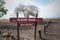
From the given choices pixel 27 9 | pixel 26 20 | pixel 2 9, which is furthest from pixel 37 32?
pixel 2 9

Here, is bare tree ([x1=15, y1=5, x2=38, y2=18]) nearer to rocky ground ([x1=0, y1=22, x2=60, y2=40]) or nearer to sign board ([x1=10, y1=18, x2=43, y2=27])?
sign board ([x1=10, y1=18, x2=43, y2=27])

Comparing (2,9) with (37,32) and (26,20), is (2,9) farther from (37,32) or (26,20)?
(37,32)

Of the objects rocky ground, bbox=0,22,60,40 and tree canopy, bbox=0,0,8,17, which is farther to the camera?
tree canopy, bbox=0,0,8,17

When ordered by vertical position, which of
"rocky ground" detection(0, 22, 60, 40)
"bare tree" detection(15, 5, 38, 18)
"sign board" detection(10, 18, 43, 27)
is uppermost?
"bare tree" detection(15, 5, 38, 18)

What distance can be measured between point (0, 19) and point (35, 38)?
67 centimetres

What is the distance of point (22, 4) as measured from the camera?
2.37 m

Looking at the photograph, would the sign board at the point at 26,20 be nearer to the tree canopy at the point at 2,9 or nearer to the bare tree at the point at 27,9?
the bare tree at the point at 27,9

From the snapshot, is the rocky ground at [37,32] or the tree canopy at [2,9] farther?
the tree canopy at [2,9]

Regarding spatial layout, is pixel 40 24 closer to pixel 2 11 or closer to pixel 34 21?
pixel 34 21

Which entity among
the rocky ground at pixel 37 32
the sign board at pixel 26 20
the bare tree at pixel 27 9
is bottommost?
the rocky ground at pixel 37 32

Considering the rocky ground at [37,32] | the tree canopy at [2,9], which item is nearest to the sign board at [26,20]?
the rocky ground at [37,32]

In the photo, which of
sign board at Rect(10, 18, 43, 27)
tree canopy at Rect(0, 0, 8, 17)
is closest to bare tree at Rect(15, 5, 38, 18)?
sign board at Rect(10, 18, 43, 27)

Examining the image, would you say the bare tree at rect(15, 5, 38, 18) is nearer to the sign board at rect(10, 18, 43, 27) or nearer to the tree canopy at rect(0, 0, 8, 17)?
the sign board at rect(10, 18, 43, 27)

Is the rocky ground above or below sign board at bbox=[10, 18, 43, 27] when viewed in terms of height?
below
